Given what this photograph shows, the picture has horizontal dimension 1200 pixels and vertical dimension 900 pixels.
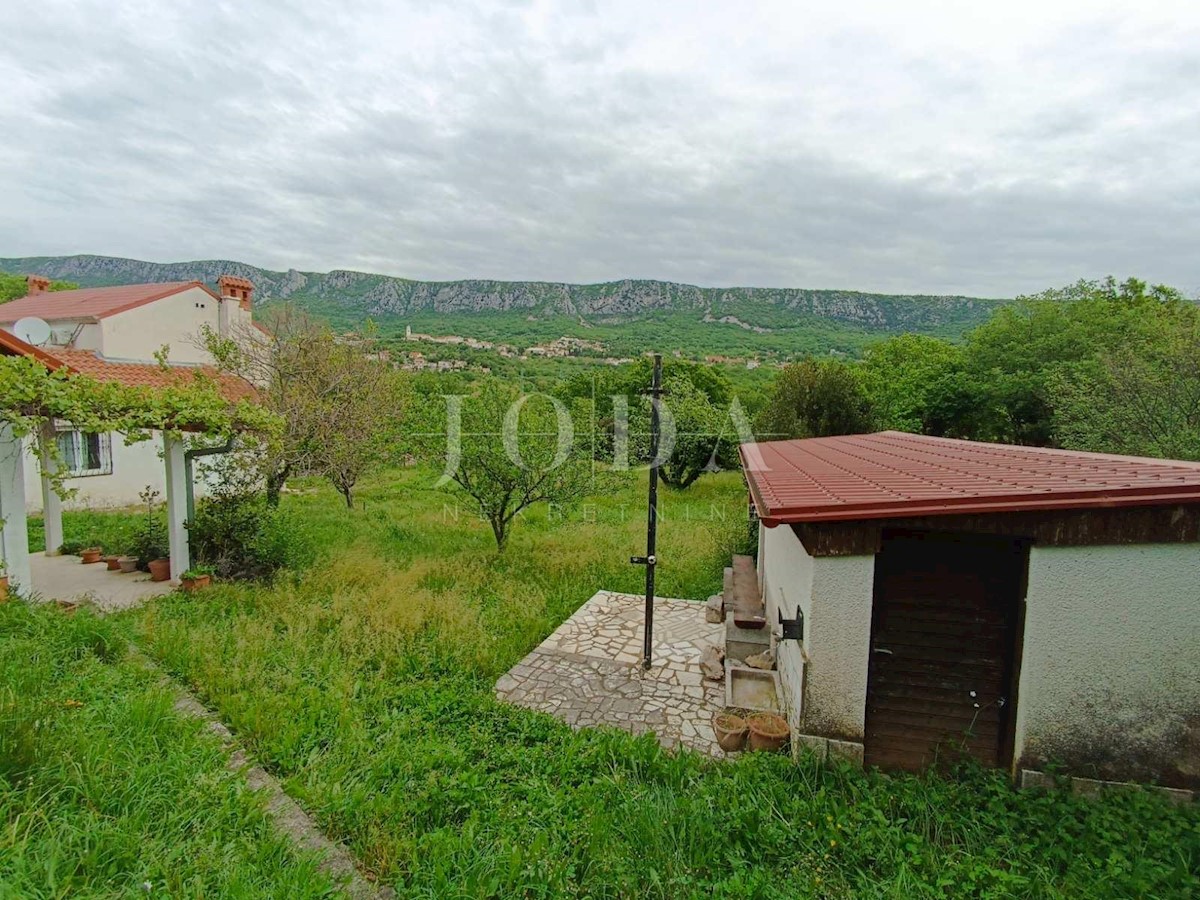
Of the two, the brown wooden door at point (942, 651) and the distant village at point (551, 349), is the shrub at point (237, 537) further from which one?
the distant village at point (551, 349)

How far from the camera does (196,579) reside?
7941 millimetres

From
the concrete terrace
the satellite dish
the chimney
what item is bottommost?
the concrete terrace

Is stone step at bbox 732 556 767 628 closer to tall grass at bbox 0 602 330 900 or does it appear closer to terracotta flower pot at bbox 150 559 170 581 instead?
tall grass at bbox 0 602 330 900

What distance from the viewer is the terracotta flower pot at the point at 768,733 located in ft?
15.0

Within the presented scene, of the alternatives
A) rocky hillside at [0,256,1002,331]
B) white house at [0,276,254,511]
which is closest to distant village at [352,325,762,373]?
rocky hillside at [0,256,1002,331]

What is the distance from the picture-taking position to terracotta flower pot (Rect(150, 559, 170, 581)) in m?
8.44

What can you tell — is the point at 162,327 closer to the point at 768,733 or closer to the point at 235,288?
the point at 235,288

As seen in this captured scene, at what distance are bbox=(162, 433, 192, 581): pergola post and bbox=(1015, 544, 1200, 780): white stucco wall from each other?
34.1 ft

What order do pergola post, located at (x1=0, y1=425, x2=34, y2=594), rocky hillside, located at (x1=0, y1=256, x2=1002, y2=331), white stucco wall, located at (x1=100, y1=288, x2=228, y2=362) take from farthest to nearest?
rocky hillside, located at (x1=0, y1=256, x2=1002, y2=331)
white stucco wall, located at (x1=100, y1=288, x2=228, y2=362)
pergola post, located at (x1=0, y1=425, x2=34, y2=594)

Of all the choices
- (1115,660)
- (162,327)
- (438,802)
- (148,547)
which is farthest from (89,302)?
(1115,660)

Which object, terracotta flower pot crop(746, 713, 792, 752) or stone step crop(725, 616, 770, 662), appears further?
stone step crop(725, 616, 770, 662)

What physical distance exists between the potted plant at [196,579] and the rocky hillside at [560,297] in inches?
1888

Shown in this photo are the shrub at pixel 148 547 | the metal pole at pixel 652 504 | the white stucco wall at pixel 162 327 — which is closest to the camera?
the metal pole at pixel 652 504

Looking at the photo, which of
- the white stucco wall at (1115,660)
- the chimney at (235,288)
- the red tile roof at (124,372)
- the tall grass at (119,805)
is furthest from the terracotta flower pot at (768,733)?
the chimney at (235,288)
